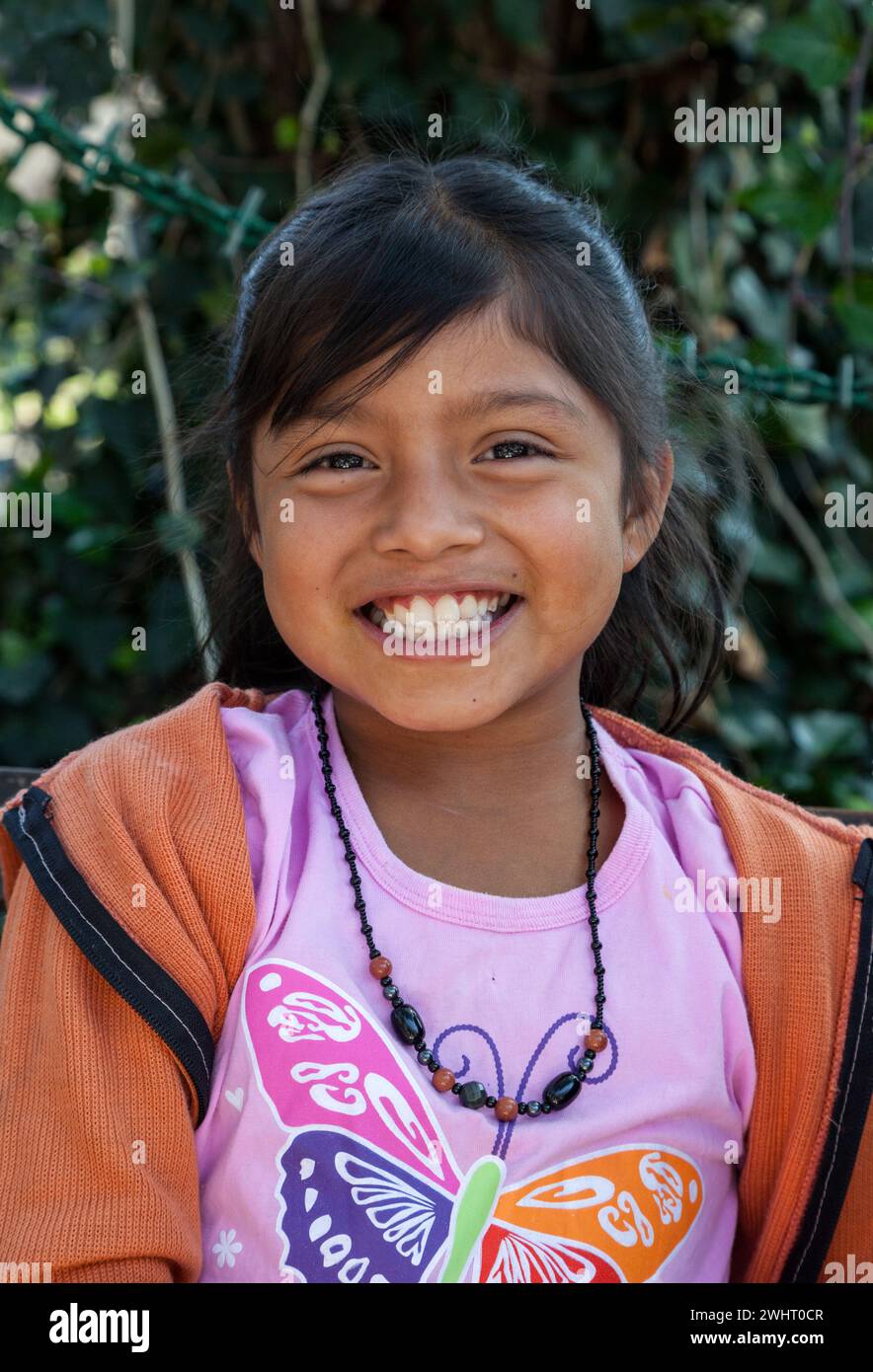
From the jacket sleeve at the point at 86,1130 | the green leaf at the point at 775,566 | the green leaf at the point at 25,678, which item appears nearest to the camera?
the jacket sleeve at the point at 86,1130

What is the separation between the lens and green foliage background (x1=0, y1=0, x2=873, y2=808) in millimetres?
2590

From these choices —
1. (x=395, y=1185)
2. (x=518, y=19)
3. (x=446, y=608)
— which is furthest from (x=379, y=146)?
(x=395, y=1185)

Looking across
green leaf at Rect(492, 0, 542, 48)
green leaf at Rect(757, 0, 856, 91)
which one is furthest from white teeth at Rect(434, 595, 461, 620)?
green leaf at Rect(492, 0, 542, 48)

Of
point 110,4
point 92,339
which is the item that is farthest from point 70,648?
point 110,4

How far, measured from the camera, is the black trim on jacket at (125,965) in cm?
116

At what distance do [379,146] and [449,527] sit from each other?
1736 mm

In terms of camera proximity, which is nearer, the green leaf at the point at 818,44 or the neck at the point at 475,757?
the neck at the point at 475,757

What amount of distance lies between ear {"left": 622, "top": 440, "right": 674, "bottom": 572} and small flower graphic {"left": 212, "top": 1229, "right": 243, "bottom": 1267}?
69cm

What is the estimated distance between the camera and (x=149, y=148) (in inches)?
102

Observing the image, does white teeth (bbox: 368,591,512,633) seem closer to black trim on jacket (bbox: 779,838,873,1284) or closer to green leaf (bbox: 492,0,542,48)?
black trim on jacket (bbox: 779,838,873,1284)

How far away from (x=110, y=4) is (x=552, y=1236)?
2096 millimetres

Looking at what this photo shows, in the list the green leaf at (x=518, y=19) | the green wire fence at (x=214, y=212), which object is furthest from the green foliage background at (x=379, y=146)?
the green wire fence at (x=214, y=212)

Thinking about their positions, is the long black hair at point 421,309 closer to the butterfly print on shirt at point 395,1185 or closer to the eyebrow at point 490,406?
the eyebrow at point 490,406

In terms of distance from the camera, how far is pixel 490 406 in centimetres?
125
